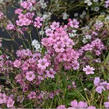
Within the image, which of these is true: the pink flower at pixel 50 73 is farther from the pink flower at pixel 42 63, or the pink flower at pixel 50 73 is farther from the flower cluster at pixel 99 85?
the flower cluster at pixel 99 85

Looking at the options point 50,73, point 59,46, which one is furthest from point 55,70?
point 59,46

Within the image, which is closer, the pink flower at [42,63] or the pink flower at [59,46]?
the pink flower at [59,46]

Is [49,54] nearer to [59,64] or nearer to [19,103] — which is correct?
[59,64]

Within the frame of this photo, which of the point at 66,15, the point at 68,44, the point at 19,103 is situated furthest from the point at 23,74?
the point at 66,15

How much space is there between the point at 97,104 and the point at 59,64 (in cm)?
52

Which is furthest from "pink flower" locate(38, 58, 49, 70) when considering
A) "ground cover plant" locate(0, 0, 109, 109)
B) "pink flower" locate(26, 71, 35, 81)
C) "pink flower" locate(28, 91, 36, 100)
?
"pink flower" locate(28, 91, 36, 100)

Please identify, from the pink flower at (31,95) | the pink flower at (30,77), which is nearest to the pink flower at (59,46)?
the pink flower at (30,77)

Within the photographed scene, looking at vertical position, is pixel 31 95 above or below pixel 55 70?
below

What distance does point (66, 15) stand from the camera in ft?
12.7

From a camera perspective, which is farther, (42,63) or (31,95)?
(31,95)

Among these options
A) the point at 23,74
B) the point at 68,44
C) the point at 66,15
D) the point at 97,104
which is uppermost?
the point at 66,15

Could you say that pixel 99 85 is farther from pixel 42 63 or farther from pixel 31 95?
pixel 31 95

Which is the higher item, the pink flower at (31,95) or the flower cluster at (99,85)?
the flower cluster at (99,85)

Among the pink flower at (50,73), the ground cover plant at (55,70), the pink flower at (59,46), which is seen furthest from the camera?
the pink flower at (50,73)
